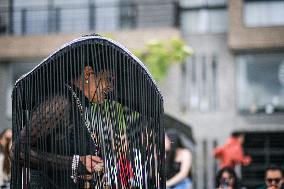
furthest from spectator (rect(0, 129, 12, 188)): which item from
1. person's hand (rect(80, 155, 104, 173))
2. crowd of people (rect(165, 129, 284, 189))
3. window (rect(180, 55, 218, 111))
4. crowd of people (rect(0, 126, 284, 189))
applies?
window (rect(180, 55, 218, 111))

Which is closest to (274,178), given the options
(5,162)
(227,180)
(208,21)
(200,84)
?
(227,180)

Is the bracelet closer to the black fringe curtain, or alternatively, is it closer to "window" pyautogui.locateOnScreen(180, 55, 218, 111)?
the black fringe curtain

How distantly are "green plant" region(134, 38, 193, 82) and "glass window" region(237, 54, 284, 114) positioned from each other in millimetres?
1815

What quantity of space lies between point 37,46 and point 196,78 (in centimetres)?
418

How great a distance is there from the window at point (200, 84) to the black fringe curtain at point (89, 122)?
14750 millimetres

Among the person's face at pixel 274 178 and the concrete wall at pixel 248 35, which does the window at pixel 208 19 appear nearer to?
the concrete wall at pixel 248 35

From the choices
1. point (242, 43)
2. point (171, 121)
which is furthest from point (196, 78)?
point (171, 121)

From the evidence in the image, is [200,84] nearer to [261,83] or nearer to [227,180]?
[261,83]

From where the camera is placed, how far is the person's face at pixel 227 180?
777 centimetres

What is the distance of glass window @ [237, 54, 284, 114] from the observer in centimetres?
1766

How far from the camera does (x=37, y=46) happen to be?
62.0ft

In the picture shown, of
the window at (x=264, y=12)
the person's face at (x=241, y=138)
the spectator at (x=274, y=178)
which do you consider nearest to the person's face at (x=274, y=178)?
the spectator at (x=274, y=178)

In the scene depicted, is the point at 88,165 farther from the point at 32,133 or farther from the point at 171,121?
the point at 171,121

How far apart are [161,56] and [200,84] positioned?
7.39 feet
